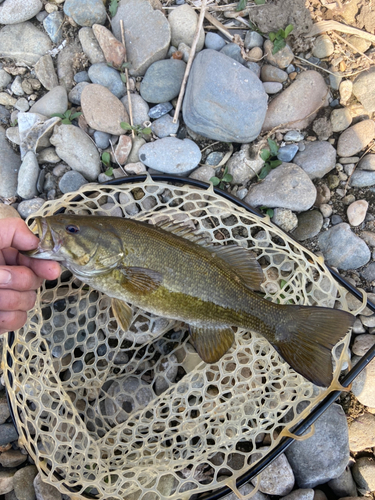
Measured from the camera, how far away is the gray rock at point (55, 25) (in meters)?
4.59

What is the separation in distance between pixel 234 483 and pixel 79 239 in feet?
8.55

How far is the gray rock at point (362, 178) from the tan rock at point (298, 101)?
3.00ft

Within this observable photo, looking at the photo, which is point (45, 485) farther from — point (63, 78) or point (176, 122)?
point (63, 78)

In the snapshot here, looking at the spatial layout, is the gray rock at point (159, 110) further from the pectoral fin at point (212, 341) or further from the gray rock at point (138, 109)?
the pectoral fin at point (212, 341)

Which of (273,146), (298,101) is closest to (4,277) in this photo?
(273,146)

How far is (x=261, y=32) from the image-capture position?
4.60 m

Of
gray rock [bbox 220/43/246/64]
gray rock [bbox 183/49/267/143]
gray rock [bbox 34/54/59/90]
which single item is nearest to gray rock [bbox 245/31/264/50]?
gray rock [bbox 220/43/246/64]

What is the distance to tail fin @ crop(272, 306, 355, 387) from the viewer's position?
127 inches

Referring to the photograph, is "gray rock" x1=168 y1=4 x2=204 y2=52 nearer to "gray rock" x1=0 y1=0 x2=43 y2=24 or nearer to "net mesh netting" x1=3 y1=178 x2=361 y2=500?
"gray rock" x1=0 y1=0 x2=43 y2=24

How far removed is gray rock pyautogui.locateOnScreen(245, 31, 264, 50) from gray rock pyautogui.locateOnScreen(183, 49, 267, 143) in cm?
49

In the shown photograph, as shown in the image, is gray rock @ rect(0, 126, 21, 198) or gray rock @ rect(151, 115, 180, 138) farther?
gray rock @ rect(151, 115, 180, 138)

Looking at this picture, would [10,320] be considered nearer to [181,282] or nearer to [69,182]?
[181,282]

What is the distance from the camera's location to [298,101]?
4504mm

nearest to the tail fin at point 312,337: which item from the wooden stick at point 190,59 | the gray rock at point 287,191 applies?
the gray rock at point 287,191
